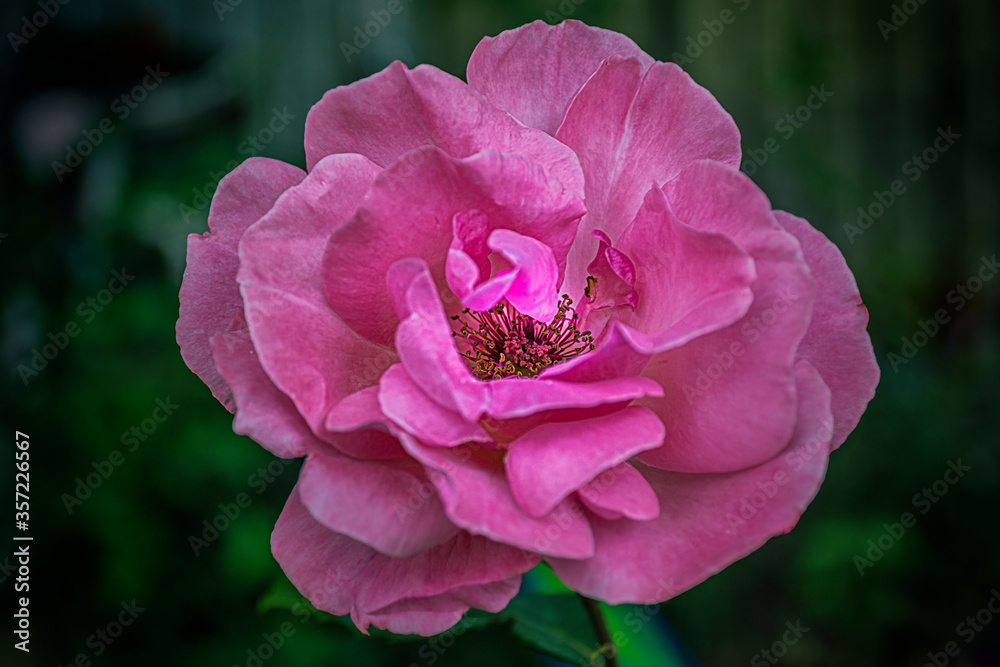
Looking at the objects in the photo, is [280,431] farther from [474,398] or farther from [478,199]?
[478,199]

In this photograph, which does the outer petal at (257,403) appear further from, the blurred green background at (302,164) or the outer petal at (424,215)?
the blurred green background at (302,164)

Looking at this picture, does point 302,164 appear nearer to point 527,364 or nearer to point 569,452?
point 527,364

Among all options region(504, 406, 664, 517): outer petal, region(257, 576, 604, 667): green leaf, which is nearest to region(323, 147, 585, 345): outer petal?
region(504, 406, 664, 517): outer petal

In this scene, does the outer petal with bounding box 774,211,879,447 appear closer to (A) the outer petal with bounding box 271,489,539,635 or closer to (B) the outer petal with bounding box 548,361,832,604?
(B) the outer petal with bounding box 548,361,832,604

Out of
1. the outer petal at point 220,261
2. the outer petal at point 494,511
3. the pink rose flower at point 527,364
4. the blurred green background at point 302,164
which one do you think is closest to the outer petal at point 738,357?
the pink rose flower at point 527,364

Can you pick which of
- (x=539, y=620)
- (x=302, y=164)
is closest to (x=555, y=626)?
(x=539, y=620)

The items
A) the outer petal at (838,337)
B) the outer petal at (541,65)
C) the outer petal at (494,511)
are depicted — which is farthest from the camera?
the outer petal at (541,65)

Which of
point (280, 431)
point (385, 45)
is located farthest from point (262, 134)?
point (280, 431)
